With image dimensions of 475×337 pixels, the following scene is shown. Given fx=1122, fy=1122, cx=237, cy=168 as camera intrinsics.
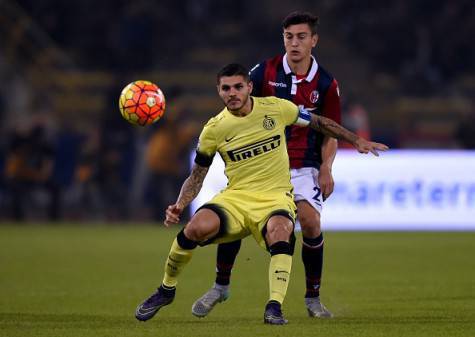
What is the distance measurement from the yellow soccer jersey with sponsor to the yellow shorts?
0.25ft

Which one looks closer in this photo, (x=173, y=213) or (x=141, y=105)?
(x=173, y=213)

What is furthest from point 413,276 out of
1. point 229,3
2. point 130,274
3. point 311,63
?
point 229,3

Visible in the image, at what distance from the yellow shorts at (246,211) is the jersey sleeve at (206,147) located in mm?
263

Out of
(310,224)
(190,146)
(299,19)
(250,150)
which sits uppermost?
(299,19)

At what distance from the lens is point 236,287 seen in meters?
10.0

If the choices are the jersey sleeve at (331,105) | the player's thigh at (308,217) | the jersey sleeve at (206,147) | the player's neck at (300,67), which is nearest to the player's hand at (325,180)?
the player's thigh at (308,217)

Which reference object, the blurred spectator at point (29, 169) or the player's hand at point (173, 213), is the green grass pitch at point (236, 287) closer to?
the player's hand at point (173, 213)

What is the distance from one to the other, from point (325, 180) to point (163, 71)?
16.3 m

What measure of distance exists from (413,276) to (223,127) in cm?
418

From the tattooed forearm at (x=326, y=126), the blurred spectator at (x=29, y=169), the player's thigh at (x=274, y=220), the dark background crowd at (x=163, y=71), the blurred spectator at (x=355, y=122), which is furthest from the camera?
the dark background crowd at (x=163, y=71)

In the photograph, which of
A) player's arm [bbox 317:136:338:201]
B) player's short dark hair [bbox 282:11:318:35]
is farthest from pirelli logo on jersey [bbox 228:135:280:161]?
player's short dark hair [bbox 282:11:318:35]

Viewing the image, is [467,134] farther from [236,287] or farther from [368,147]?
[368,147]

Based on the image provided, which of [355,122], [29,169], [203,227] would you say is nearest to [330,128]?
[203,227]

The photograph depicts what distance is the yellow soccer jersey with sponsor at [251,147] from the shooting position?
7422 mm
